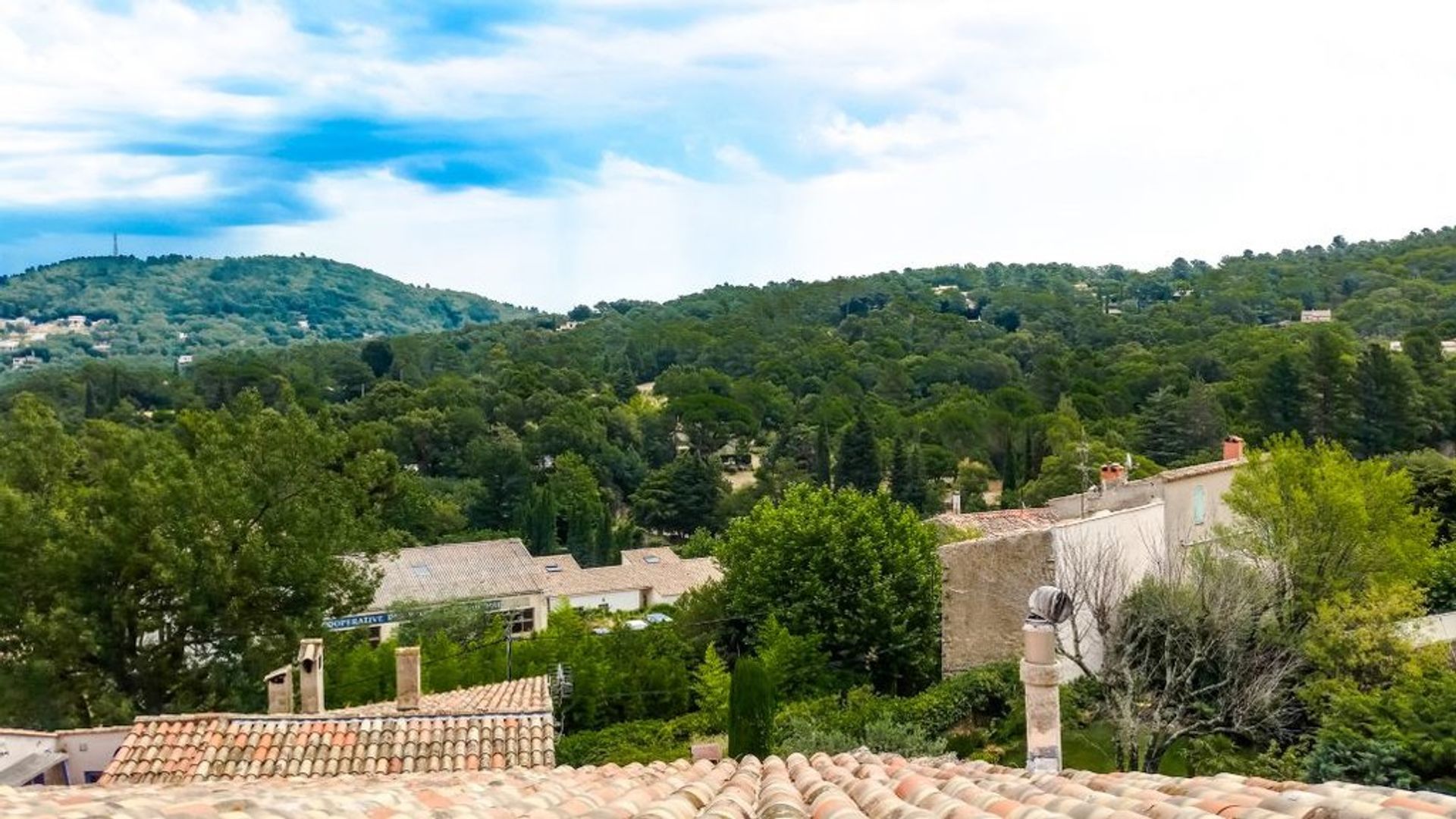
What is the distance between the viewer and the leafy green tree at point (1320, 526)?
1850cm

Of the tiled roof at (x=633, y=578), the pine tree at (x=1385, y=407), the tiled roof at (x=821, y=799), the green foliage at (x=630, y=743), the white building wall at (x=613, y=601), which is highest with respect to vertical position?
the pine tree at (x=1385, y=407)

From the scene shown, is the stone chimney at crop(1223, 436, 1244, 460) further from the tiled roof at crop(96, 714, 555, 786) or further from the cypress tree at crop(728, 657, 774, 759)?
the tiled roof at crop(96, 714, 555, 786)

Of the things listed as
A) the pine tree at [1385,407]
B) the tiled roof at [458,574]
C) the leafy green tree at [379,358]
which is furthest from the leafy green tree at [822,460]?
the leafy green tree at [379,358]

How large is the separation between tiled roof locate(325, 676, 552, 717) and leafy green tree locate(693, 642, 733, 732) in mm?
4044

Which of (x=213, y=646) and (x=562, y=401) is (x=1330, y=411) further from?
(x=213, y=646)

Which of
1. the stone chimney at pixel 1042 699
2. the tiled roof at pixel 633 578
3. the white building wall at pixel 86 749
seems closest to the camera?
the stone chimney at pixel 1042 699

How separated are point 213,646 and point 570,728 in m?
6.39

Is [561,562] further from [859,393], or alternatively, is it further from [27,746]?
[859,393]

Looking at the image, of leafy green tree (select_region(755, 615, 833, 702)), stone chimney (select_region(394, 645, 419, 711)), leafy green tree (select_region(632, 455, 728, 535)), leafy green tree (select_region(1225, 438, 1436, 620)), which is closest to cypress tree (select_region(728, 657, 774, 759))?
stone chimney (select_region(394, 645, 419, 711))

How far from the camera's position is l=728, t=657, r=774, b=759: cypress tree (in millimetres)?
14273

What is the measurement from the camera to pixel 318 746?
1028cm

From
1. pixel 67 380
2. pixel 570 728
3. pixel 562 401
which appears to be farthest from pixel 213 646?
pixel 67 380

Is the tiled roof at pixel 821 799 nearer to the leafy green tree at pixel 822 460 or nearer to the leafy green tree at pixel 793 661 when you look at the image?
the leafy green tree at pixel 793 661

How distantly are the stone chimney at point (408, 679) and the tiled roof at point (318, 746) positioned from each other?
172 cm
